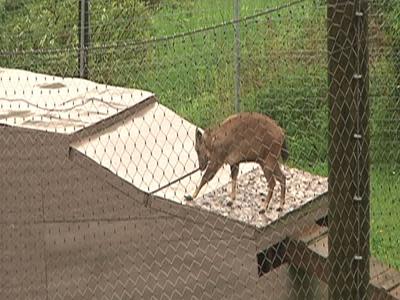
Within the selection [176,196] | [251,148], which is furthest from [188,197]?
[251,148]

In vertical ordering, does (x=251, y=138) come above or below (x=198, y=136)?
above

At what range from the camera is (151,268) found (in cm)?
536

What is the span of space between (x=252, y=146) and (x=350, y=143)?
1.54m

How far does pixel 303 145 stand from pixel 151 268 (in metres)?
2.01

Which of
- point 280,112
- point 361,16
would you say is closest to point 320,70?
point 280,112

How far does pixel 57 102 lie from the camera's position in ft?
20.7

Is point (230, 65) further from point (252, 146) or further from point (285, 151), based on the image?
point (252, 146)

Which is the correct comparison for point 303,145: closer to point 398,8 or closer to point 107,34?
point 398,8

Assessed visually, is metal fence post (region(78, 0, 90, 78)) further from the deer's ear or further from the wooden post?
the wooden post

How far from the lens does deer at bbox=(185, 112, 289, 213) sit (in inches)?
217

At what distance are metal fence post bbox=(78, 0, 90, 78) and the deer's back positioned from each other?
2.80m

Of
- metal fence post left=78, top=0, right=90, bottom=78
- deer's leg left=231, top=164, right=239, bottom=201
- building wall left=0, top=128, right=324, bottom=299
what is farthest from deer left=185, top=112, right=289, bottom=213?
metal fence post left=78, top=0, right=90, bottom=78

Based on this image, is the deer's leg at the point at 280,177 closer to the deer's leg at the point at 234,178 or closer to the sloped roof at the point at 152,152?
the deer's leg at the point at 234,178

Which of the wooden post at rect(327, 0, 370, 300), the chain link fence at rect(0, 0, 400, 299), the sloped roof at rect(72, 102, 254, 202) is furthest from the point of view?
the sloped roof at rect(72, 102, 254, 202)
